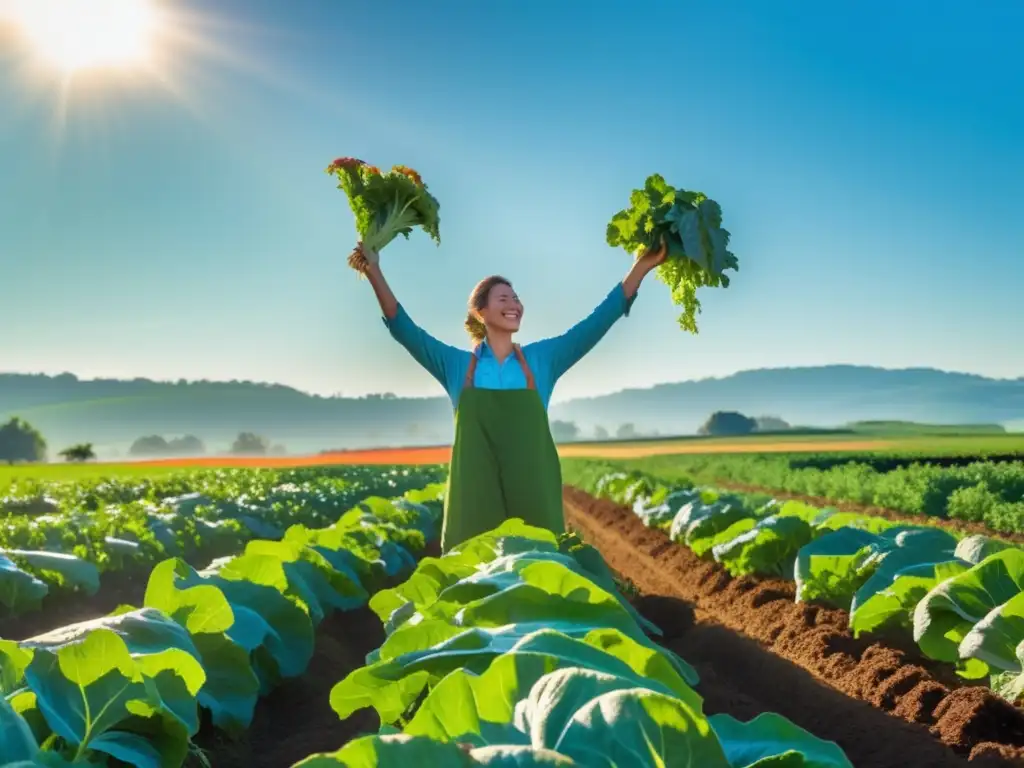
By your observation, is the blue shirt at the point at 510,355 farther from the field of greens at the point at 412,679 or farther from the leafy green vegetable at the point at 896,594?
the leafy green vegetable at the point at 896,594

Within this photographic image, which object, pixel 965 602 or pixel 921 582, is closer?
pixel 965 602

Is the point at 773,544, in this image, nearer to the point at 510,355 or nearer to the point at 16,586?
the point at 510,355

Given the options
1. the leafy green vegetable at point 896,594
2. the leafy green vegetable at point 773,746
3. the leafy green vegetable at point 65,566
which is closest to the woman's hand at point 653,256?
the leafy green vegetable at point 896,594

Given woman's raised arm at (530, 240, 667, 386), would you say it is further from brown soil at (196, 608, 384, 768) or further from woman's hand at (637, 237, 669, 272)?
brown soil at (196, 608, 384, 768)

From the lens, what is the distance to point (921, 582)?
5277 millimetres

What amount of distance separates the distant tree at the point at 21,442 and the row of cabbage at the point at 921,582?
83.2 m

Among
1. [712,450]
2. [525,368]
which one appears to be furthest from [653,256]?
[712,450]

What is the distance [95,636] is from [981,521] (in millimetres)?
19708

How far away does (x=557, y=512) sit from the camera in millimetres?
5586

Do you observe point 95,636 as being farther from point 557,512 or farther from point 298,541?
point 298,541

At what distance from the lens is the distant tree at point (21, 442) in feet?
267

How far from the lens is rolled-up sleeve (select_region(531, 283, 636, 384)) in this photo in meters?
5.50

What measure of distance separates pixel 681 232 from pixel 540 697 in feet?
13.5

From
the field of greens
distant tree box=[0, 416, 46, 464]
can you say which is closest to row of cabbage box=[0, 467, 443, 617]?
the field of greens
